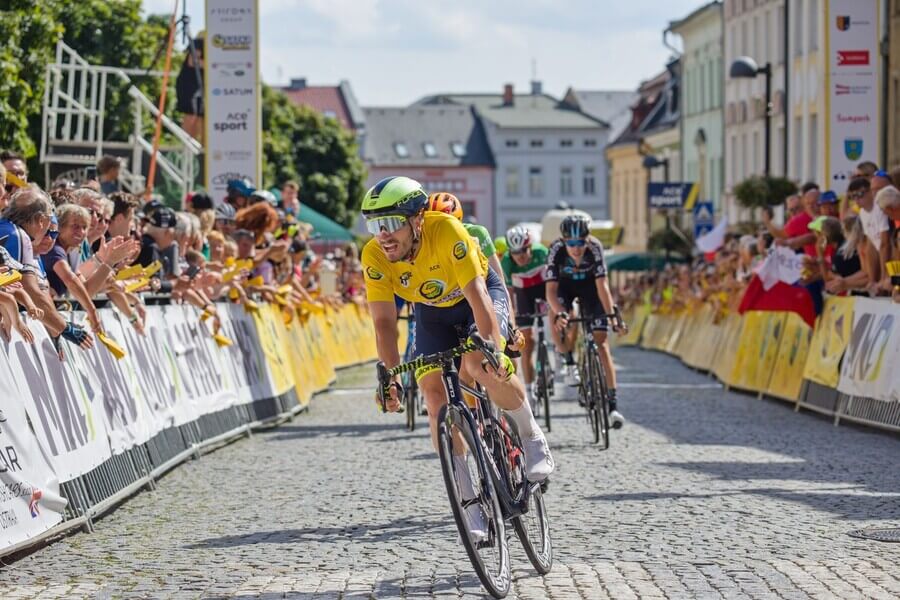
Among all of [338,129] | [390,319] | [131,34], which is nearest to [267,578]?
[390,319]

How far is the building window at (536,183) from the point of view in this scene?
5797 inches

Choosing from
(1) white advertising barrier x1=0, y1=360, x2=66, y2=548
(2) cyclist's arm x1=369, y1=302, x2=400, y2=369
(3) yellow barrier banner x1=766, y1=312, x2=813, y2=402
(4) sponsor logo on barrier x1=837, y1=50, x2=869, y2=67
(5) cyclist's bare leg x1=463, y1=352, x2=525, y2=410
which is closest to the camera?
(2) cyclist's arm x1=369, y1=302, x2=400, y2=369

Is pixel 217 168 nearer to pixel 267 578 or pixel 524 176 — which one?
pixel 267 578

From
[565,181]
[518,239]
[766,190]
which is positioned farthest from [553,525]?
[565,181]

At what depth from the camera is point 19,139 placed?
2636 cm

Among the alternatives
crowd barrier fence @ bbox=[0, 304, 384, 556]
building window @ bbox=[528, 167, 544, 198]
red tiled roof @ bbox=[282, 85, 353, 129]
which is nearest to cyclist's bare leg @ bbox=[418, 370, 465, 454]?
crowd barrier fence @ bbox=[0, 304, 384, 556]

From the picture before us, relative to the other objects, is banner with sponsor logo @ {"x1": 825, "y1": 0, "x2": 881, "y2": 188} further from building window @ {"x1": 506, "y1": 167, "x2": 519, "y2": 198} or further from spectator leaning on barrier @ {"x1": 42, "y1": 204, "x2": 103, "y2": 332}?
building window @ {"x1": 506, "y1": 167, "x2": 519, "y2": 198}

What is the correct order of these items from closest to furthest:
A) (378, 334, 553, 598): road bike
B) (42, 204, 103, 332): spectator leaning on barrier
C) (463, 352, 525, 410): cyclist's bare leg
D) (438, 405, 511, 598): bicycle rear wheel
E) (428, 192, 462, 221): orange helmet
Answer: (438, 405, 511, 598): bicycle rear wheel, (378, 334, 553, 598): road bike, (463, 352, 525, 410): cyclist's bare leg, (428, 192, 462, 221): orange helmet, (42, 204, 103, 332): spectator leaning on barrier

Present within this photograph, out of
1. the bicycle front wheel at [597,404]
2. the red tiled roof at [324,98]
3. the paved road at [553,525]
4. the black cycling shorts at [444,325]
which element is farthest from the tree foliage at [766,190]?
the red tiled roof at [324,98]

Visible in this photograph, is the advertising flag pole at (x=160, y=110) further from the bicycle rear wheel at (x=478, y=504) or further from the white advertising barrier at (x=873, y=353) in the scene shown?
the bicycle rear wheel at (x=478, y=504)

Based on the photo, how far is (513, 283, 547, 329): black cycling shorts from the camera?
61.1ft

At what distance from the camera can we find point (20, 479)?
32.2 ft

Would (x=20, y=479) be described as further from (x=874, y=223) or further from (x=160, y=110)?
(x=160, y=110)

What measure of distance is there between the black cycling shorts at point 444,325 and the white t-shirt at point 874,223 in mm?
8549
